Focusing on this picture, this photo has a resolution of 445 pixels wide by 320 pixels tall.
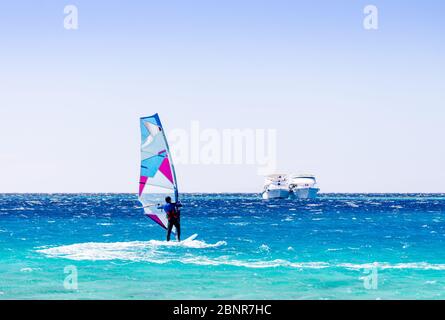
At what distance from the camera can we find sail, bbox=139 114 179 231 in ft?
95.1

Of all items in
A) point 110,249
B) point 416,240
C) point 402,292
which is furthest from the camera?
point 416,240

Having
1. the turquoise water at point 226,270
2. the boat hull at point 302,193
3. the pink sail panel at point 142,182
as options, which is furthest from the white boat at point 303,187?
the pink sail panel at point 142,182

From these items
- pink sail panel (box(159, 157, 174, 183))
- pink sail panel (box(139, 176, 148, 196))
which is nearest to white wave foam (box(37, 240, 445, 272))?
pink sail panel (box(139, 176, 148, 196))

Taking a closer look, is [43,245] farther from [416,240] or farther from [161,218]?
[416,240]

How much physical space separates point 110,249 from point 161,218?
381 cm

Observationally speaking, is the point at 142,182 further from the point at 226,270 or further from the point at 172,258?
the point at 226,270

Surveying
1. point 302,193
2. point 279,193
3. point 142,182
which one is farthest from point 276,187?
point 142,182

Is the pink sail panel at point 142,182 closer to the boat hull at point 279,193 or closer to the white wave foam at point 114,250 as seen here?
the white wave foam at point 114,250

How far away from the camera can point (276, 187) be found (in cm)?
16188

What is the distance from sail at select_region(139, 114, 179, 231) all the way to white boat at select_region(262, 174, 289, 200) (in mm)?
132198

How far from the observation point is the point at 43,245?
36500mm

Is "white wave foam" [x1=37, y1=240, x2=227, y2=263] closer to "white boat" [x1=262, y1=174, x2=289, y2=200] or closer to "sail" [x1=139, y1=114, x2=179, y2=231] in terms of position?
"sail" [x1=139, y1=114, x2=179, y2=231]

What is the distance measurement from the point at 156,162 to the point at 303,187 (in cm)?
13662
